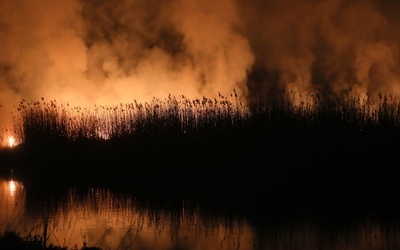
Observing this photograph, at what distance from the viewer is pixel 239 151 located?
14.7 m

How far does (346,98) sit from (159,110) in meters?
4.79

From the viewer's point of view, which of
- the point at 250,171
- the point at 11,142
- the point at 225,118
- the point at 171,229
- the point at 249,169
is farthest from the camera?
the point at 11,142

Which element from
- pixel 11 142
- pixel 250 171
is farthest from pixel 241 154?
pixel 11 142

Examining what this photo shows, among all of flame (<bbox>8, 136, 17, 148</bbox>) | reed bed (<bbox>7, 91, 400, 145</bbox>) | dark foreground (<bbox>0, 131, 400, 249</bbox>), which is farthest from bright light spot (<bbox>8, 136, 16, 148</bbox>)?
dark foreground (<bbox>0, 131, 400, 249</bbox>)

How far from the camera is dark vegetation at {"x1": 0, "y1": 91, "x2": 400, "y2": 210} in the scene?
12961mm

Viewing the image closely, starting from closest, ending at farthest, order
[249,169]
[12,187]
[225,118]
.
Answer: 1. [249,169]
2. [12,187]
3. [225,118]

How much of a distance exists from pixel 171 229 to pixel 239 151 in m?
5.44

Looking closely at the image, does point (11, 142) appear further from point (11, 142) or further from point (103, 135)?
point (103, 135)

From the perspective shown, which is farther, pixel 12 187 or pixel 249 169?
pixel 12 187

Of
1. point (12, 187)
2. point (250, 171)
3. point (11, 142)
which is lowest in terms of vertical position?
point (12, 187)

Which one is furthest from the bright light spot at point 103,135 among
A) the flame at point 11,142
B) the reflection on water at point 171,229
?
the reflection on water at point 171,229

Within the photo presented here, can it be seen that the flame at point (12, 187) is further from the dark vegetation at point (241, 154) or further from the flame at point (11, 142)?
the flame at point (11, 142)

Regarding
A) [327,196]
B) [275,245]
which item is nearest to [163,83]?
[327,196]

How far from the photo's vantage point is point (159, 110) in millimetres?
16547
